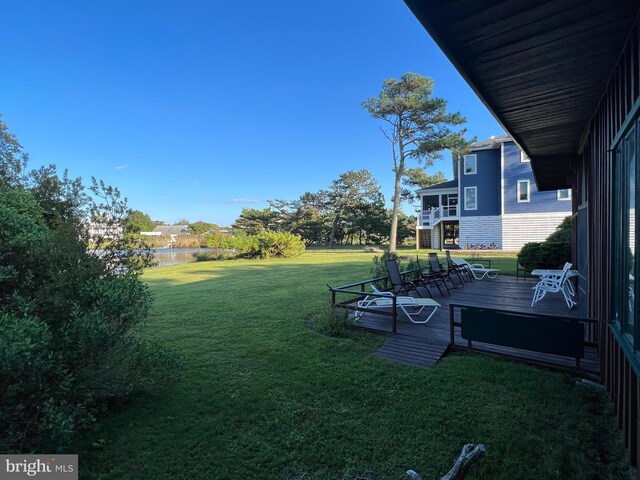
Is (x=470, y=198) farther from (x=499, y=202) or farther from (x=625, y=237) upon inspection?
(x=625, y=237)

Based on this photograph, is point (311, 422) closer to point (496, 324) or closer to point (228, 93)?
point (496, 324)

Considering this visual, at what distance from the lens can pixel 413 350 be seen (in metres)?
4.50

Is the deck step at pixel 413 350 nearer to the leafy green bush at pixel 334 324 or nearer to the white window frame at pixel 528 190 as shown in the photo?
the leafy green bush at pixel 334 324

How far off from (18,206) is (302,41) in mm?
19129

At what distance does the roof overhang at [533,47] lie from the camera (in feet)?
5.98

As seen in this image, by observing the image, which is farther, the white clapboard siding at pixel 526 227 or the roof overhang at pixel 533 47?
the white clapboard siding at pixel 526 227

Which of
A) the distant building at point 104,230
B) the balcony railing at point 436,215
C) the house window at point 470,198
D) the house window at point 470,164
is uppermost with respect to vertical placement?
the house window at point 470,164

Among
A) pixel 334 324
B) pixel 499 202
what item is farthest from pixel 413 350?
pixel 499 202

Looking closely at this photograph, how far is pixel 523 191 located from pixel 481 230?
12.8 feet

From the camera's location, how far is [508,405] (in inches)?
122

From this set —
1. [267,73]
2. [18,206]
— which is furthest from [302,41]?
[18,206]

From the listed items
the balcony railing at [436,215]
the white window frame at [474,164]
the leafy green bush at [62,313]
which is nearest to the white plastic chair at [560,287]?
the leafy green bush at [62,313]

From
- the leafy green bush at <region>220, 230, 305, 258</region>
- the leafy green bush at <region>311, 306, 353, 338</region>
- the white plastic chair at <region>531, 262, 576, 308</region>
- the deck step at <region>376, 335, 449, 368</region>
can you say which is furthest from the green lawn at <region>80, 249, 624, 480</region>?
the leafy green bush at <region>220, 230, 305, 258</region>

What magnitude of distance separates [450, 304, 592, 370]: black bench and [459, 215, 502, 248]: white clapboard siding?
22.1 metres
